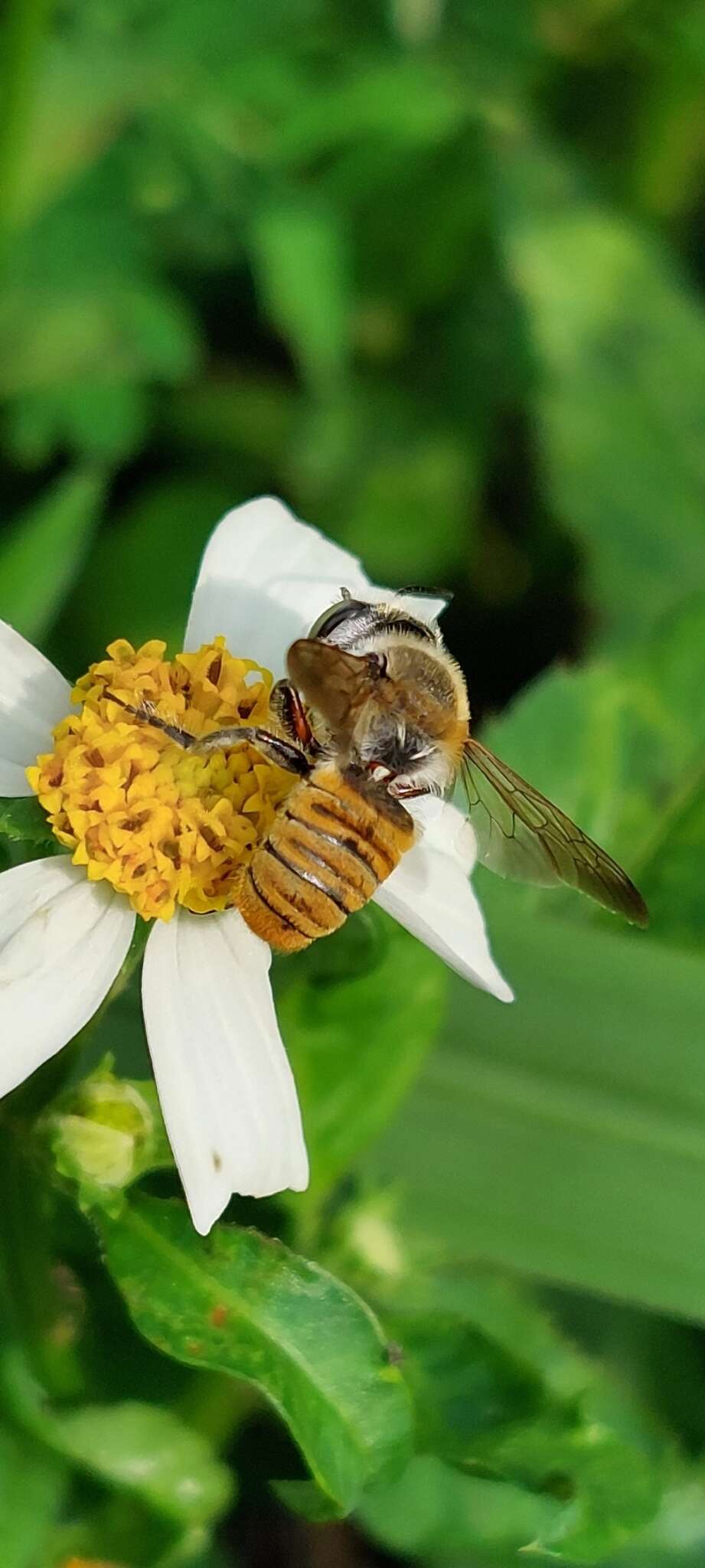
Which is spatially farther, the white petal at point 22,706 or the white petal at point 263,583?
the white petal at point 263,583

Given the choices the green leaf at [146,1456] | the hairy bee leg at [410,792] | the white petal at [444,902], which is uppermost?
the hairy bee leg at [410,792]

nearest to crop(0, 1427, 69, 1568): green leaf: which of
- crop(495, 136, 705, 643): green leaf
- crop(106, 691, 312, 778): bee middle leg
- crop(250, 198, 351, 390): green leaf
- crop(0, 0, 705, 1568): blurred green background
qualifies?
crop(0, 0, 705, 1568): blurred green background

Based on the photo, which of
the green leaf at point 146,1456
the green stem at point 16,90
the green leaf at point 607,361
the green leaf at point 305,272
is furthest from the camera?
the green leaf at point 607,361

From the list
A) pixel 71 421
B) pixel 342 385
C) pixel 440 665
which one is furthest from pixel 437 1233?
pixel 342 385

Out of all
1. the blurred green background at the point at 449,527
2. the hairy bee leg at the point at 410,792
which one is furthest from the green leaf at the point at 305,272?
the hairy bee leg at the point at 410,792

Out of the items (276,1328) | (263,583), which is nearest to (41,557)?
(263,583)

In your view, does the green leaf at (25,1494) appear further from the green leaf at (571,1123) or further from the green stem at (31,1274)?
the green leaf at (571,1123)
